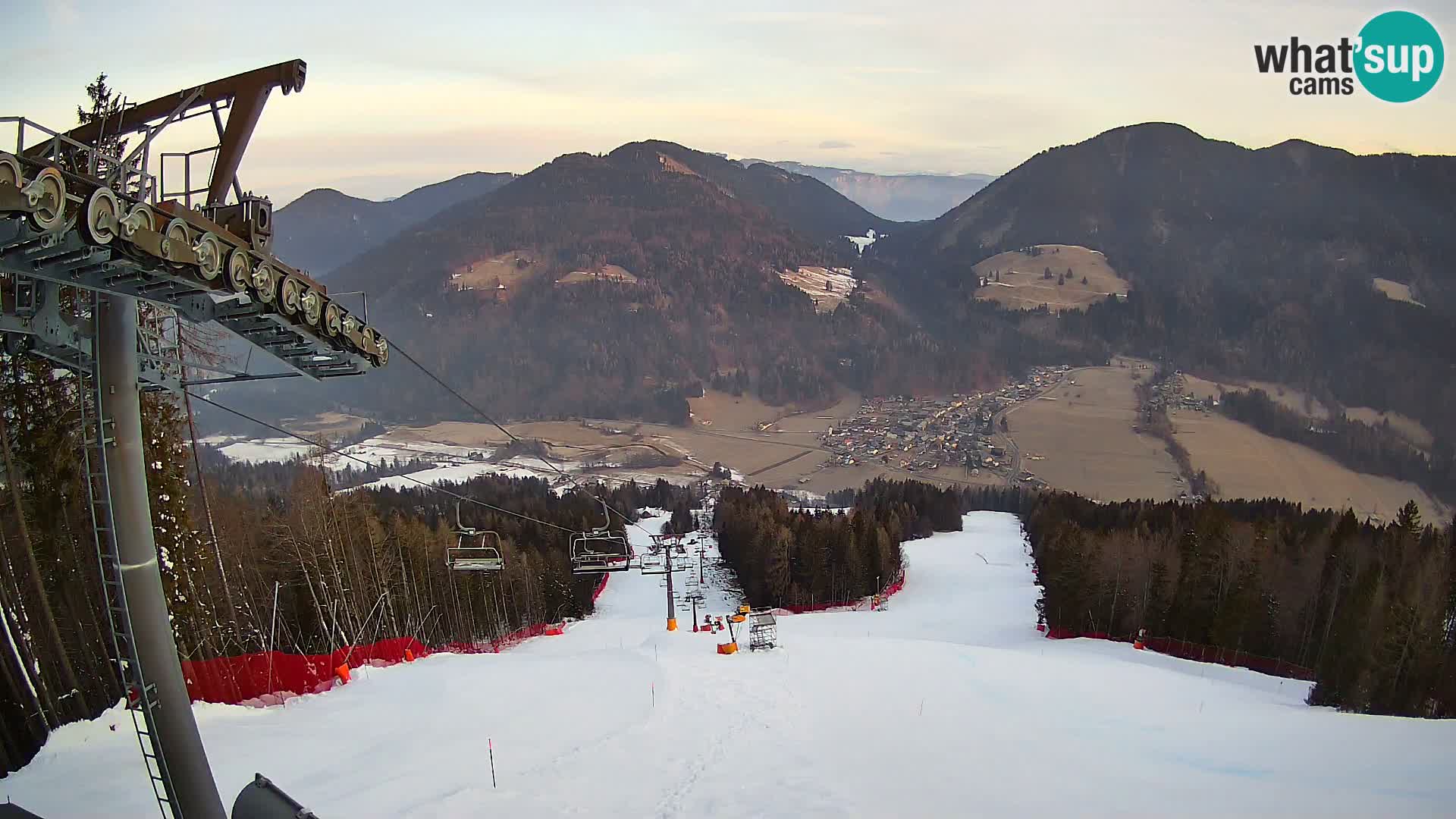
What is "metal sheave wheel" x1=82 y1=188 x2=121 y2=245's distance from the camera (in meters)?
6.59

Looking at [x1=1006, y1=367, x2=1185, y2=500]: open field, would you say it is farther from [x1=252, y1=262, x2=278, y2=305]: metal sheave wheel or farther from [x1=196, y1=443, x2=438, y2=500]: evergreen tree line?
[x1=252, y1=262, x2=278, y2=305]: metal sheave wheel

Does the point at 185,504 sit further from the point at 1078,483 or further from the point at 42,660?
the point at 1078,483

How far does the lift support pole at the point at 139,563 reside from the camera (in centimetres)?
876

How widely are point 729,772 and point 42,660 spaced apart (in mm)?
10266

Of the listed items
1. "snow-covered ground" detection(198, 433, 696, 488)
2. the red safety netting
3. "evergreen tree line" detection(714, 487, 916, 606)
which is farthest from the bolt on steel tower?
"snow-covered ground" detection(198, 433, 696, 488)

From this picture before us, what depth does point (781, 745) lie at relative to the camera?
46.4ft

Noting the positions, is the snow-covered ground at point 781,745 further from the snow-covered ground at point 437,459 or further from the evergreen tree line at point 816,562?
the snow-covered ground at point 437,459

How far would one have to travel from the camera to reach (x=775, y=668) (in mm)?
20312

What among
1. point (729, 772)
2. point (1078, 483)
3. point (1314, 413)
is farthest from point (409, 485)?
point (1314, 413)

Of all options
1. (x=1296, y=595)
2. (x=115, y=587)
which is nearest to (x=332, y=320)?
(x=115, y=587)

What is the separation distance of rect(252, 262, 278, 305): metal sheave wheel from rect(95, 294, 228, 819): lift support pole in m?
1.37

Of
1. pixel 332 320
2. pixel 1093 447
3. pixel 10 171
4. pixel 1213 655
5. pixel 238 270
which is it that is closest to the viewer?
pixel 10 171

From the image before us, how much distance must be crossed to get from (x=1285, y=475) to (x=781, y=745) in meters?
150

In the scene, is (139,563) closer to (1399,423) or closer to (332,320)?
(332,320)
